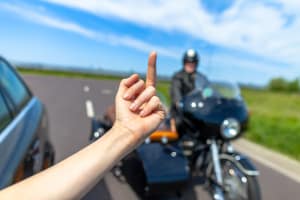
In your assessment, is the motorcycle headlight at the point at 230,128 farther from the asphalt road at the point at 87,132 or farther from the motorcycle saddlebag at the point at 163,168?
the asphalt road at the point at 87,132

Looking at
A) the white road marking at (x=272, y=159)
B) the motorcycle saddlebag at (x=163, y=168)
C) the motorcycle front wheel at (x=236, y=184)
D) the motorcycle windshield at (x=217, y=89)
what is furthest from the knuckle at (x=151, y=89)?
the white road marking at (x=272, y=159)

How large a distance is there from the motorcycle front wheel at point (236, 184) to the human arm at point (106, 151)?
7.38 ft

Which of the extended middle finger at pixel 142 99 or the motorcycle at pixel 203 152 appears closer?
the extended middle finger at pixel 142 99

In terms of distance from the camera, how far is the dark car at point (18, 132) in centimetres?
193

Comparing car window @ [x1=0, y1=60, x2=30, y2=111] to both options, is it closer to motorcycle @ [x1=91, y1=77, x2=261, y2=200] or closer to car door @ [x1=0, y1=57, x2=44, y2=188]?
car door @ [x1=0, y1=57, x2=44, y2=188]

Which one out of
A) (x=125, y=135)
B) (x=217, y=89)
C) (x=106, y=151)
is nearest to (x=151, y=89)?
(x=125, y=135)

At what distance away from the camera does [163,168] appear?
11.4 feet

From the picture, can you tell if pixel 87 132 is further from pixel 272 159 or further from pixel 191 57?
pixel 272 159

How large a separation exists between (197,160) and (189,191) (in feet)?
1.42

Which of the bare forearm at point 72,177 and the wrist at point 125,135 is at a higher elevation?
the wrist at point 125,135

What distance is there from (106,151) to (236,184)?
264cm

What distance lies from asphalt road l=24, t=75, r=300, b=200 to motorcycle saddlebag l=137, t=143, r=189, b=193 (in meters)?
0.25

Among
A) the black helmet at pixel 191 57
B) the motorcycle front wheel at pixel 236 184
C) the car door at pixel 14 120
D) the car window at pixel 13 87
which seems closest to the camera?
the car door at pixel 14 120

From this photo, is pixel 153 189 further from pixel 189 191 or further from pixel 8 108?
pixel 8 108
